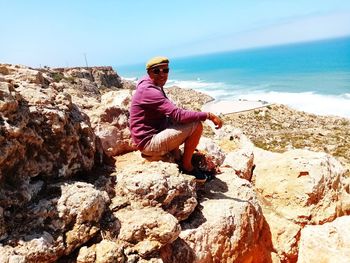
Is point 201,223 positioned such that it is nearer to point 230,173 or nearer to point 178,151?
point 178,151

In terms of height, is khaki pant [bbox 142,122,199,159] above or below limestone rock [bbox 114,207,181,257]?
above

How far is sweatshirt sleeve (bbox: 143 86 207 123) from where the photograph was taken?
A: 7.16 meters

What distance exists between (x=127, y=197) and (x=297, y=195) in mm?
4396

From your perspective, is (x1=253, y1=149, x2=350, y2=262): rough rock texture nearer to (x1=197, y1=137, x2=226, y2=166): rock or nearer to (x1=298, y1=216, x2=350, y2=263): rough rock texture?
(x1=298, y1=216, x2=350, y2=263): rough rock texture

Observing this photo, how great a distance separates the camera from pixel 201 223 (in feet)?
22.3

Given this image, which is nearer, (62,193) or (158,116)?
(62,193)

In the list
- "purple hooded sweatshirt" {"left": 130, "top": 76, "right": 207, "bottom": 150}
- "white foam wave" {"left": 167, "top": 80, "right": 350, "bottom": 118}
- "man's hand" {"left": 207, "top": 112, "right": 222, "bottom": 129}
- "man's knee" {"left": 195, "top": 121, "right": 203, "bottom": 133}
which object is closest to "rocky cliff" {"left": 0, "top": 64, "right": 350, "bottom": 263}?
"purple hooded sweatshirt" {"left": 130, "top": 76, "right": 207, "bottom": 150}

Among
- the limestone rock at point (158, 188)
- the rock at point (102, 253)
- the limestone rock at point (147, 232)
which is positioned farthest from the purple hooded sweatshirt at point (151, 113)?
Answer: the rock at point (102, 253)

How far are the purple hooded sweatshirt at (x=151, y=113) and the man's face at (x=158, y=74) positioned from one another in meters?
0.10

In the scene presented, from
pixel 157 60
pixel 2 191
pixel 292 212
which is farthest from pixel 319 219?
pixel 2 191

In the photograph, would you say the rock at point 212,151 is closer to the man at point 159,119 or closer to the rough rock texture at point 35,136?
the man at point 159,119

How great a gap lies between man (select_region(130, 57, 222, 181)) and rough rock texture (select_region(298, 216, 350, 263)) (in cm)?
246

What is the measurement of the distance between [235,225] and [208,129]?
137 ft

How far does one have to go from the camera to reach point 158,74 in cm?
750
